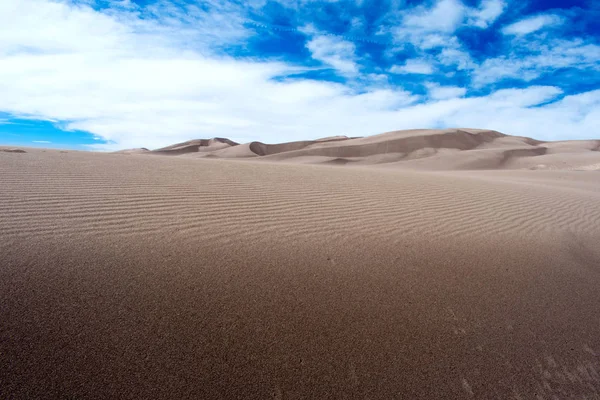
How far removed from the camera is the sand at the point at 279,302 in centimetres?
232

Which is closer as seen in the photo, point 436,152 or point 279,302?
point 279,302

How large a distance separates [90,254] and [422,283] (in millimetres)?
3624

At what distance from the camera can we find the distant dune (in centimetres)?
3387

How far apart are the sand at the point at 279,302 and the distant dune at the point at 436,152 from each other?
1191 inches

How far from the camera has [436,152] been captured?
147 ft

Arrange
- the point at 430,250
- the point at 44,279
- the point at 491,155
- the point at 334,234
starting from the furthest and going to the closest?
the point at 491,155 < the point at 334,234 < the point at 430,250 < the point at 44,279

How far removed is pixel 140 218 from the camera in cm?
500

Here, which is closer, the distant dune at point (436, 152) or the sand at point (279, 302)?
the sand at point (279, 302)

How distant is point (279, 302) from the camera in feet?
10.4

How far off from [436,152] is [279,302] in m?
46.0

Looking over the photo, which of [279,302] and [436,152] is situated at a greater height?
[279,302]

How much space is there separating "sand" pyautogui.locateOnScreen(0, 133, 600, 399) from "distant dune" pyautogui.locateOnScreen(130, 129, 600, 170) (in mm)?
30252

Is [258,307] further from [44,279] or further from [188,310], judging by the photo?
[44,279]

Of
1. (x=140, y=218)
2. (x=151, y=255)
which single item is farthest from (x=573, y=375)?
(x=140, y=218)
